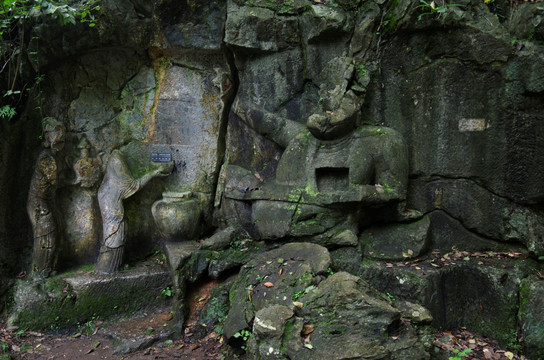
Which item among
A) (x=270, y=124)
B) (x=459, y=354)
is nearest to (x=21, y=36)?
(x=270, y=124)

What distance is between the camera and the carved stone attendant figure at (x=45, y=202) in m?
5.12

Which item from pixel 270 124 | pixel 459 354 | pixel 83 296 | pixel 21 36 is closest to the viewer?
pixel 459 354

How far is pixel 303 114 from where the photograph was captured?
215 inches

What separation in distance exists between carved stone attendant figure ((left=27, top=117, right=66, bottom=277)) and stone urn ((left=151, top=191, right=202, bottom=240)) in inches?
47.6

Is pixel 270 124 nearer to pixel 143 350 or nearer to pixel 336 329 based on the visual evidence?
pixel 336 329

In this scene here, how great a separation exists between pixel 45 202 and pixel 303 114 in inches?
130

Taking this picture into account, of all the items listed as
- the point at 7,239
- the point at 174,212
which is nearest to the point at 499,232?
the point at 174,212

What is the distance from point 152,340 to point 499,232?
395 cm

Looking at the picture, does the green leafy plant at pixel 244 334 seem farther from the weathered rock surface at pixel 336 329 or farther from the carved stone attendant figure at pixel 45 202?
the carved stone attendant figure at pixel 45 202

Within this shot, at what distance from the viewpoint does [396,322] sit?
3488mm

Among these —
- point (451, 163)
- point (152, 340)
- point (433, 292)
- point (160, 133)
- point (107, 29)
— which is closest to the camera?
point (433, 292)

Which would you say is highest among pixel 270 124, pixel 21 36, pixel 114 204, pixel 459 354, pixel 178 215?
pixel 21 36

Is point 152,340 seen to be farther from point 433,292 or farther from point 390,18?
point 390,18

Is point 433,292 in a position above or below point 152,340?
above
